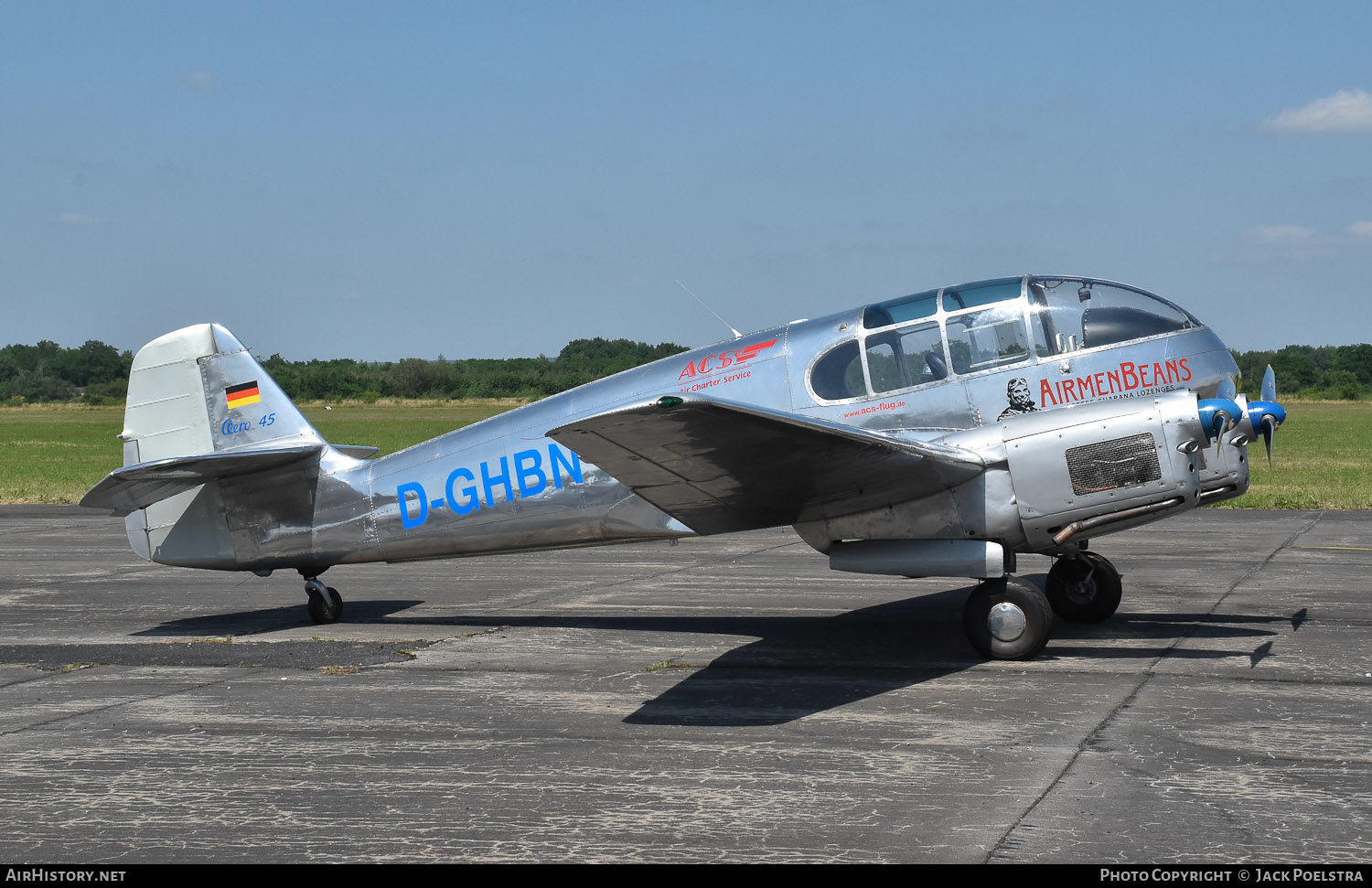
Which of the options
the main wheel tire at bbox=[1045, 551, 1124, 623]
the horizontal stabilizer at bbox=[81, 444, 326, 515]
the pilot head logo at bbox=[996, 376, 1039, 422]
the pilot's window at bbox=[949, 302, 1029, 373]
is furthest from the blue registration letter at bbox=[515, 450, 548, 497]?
the main wheel tire at bbox=[1045, 551, 1124, 623]

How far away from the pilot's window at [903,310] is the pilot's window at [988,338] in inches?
9.6

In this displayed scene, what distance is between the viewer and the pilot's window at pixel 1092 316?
9562 millimetres

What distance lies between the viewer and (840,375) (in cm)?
1000

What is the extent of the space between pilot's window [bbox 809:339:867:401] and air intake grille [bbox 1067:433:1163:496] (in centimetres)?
190

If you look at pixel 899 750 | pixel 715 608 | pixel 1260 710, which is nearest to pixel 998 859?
pixel 899 750

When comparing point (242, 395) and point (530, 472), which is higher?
point (242, 395)

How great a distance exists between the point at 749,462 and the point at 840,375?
1.94m

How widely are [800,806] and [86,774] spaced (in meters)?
3.98

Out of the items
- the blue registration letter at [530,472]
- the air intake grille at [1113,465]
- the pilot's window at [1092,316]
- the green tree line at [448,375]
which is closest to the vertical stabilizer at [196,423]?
the blue registration letter at [530,472]

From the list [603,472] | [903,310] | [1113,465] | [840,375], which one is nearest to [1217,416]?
[1113,465]

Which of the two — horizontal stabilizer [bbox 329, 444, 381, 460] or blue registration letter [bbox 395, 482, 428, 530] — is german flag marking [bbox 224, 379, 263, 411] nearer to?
horizontal stabilizer [bbox 329, 444, 381, 460]

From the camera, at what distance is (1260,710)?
7504 millimetres

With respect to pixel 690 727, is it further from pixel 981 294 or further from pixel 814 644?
pixel 981 294

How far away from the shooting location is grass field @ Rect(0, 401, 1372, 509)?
25.5 m
